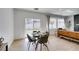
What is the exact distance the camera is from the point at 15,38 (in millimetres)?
5203

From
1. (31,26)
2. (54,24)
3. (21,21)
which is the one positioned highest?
(21,21)

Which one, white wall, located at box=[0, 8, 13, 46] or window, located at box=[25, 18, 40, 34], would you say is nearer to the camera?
white wall, located at box=[0, 8, 13, 46]

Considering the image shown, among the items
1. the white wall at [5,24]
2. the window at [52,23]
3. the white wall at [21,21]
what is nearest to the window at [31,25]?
the white wall at [21,21]

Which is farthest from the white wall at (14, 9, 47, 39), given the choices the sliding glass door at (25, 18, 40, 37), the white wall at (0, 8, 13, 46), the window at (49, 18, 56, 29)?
the white wall at (0, 8, 13, 46)

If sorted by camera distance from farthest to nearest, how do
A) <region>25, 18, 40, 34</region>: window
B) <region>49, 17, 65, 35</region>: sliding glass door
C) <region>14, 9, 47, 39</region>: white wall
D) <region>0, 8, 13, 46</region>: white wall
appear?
<region>14, 9, 47, 39</region>: white wall
<region>49, 17, 65, 35</region>: sliding glass door
<region>25, 18, 40, 34</region>: window
<region>0, 8, 13, 46</region>: white wall

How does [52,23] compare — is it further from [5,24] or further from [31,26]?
[5,24]

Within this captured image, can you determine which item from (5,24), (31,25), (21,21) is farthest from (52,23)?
(5,24)

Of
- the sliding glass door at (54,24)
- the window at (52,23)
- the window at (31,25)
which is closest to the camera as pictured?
the window at (31,25)

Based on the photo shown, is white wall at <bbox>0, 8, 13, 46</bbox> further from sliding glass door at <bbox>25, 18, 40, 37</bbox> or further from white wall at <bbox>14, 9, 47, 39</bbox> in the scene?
white wall at <bbox>14, 9, 47, 39</bbox>

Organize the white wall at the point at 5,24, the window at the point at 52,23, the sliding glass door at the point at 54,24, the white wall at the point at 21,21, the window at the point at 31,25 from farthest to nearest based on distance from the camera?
the white wall at the point at 21,21, the window at the point at 52,23, the sliding glass door at the point at 54,24, the window at the point at 31,25, the white wall at the point at 5,24

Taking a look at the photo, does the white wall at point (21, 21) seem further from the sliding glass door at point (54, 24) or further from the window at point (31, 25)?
the sliding glass door at point (54, 24)
